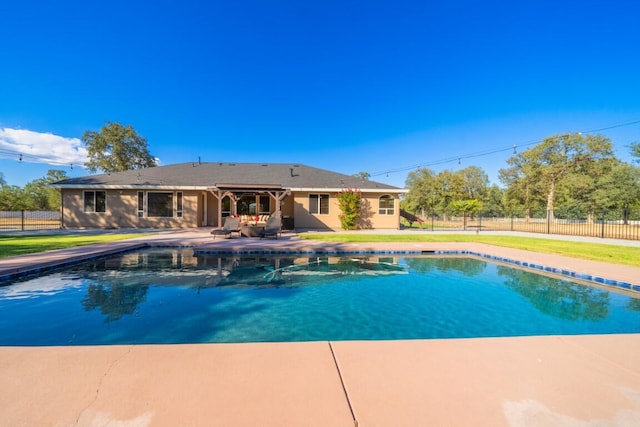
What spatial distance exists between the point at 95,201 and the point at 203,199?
6.32 m

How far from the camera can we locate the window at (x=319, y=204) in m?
18.6

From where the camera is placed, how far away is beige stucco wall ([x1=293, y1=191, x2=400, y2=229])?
60.7 ft

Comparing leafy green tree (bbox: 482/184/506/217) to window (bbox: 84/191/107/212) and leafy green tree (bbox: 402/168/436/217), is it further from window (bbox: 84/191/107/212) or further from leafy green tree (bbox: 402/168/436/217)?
window (bbox: 84/191/107/212)

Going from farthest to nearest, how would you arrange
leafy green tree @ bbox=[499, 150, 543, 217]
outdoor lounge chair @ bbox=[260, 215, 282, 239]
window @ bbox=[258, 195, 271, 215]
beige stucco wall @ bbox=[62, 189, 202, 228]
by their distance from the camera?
1. leafy green tree @ bbox=[499, 150, 543, 217]
2. window @ bbox=[258, 195, 271, 215]
3. beige stucco wall @ bbox=[62, 189, 202, 228]
4. outdoor lounge chair @ bbox=[260, 215, 282, 239]

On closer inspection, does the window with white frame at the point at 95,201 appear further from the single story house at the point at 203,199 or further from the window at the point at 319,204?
the window at the point at 319,204

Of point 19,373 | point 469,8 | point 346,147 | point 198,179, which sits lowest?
point 19,373

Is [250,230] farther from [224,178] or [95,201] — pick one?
[95,201]

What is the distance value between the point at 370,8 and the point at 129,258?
1584 centimetres

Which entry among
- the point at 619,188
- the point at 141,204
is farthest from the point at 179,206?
the point at 619,188

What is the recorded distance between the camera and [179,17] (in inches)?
543

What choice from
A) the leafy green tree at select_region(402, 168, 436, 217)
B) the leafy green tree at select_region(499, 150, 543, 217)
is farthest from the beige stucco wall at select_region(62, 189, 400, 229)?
the leafy green tree at select_region(499, 150, 543, 217)

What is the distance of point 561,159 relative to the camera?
3666 centimetres

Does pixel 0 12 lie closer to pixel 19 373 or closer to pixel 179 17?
pixel 179 17

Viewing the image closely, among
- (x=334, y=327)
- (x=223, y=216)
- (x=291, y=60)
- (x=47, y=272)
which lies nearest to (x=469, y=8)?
(x=291, y=60)
